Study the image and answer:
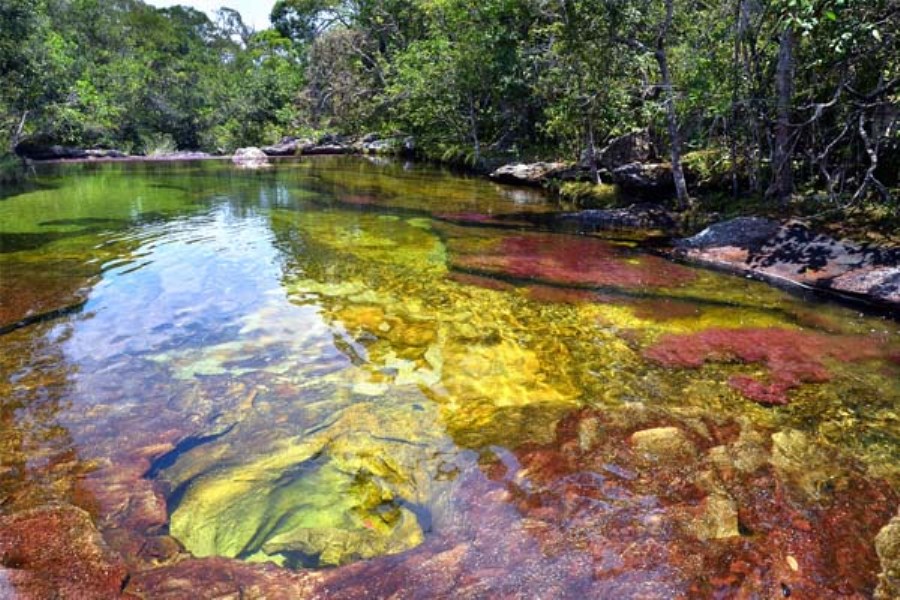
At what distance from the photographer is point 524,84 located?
25.9m

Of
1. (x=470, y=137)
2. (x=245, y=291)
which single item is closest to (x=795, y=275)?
(x=245, y=291)

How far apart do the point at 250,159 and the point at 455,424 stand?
117ft

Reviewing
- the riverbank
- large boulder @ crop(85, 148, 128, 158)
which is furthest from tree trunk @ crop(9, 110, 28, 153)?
the riverbank

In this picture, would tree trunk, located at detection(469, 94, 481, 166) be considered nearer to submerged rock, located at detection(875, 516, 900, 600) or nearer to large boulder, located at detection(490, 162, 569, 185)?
large boulder, located at detection(490, 162, 569, 185)

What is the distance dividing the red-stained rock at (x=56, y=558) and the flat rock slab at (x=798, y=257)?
32.2ft

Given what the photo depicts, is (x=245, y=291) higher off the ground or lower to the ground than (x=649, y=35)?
lower

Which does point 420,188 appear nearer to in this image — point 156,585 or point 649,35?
point 649,35

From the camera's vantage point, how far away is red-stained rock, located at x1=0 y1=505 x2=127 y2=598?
9.94ft

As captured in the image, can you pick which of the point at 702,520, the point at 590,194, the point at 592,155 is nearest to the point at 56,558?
the point at 702,520

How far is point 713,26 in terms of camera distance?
45.3ft

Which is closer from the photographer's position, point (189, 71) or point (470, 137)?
point (470, 137)

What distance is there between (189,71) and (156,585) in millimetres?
58298

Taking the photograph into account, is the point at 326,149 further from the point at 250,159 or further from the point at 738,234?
the point at 738,234

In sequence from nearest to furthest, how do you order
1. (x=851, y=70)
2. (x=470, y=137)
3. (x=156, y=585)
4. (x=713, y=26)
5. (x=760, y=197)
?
(x=156, y=585)
(x=851, y=70)
(x=760, y=197)
(x=713, y=26)
(x=470, y=137)
